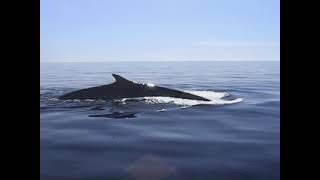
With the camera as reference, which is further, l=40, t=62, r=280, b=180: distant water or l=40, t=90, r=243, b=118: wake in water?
l=40, t=90, r=243, b=118: wake in water

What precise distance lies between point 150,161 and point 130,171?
57 centimetres

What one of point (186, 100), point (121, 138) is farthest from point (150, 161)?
point (186, 100)

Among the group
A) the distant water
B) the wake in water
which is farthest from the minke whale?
the distant water

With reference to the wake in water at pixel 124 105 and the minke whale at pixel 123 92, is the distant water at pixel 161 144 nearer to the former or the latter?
the wake in water at pixel 124 105

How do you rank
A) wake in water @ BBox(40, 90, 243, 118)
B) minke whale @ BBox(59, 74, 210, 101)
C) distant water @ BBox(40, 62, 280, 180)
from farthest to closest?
minke whale @ BBox(59, 74, 210, 101), wake in water @ BBox(40, 90, 243, 118), distant water @ BBox(40, 62, 280, 180)

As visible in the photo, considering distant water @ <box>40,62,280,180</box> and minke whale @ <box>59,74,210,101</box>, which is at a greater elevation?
minke whale @ <box>59,74,210,101</box>

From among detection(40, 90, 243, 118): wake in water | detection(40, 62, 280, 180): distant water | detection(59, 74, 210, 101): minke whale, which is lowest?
detection(40, 62, 280, 180): distant water

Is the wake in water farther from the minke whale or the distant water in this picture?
the minke whale

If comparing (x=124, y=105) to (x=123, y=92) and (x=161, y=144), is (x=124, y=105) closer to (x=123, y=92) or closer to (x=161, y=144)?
(x=123, y=92)

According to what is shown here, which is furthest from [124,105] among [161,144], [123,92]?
[161,144]

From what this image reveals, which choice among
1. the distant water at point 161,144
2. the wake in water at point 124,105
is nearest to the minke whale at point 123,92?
the wake in water at point 124,105

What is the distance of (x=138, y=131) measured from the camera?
8.12 m

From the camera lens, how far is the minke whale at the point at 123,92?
1484cm

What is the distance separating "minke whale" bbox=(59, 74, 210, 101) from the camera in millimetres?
14836
